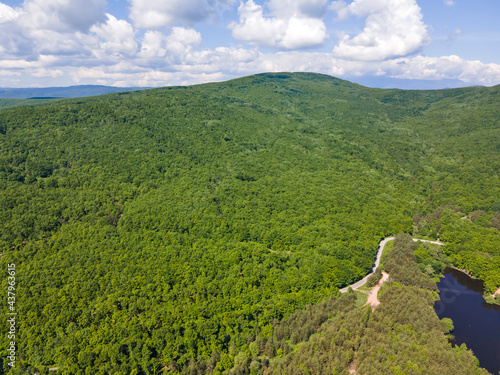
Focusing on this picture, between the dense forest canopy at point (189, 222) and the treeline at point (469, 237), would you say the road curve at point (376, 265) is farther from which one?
the treeline at point (469, 237)

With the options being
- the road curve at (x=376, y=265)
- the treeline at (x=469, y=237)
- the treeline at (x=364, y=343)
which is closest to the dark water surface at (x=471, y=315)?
the treeline at (x=469, y=237)

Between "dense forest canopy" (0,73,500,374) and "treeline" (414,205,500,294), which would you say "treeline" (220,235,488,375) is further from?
"treeline" (414,205,500,294)

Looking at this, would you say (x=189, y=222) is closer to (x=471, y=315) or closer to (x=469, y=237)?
(x=471, y=315)

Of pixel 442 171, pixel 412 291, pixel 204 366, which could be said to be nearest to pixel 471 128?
pixel 442 171

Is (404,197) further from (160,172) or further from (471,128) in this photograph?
(160,172)

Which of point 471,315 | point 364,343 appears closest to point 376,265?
point 471,315

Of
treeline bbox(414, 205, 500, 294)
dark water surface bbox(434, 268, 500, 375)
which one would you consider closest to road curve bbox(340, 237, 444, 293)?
treeline bbox(414, 205, 500, 294)

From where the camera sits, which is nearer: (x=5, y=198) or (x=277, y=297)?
(x=277, y=297)

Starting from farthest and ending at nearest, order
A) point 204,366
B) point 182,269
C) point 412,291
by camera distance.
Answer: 1. point 182,269
2. point 412,291
3. point 204,366

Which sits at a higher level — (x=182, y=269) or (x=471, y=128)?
(x=471, y=128)
